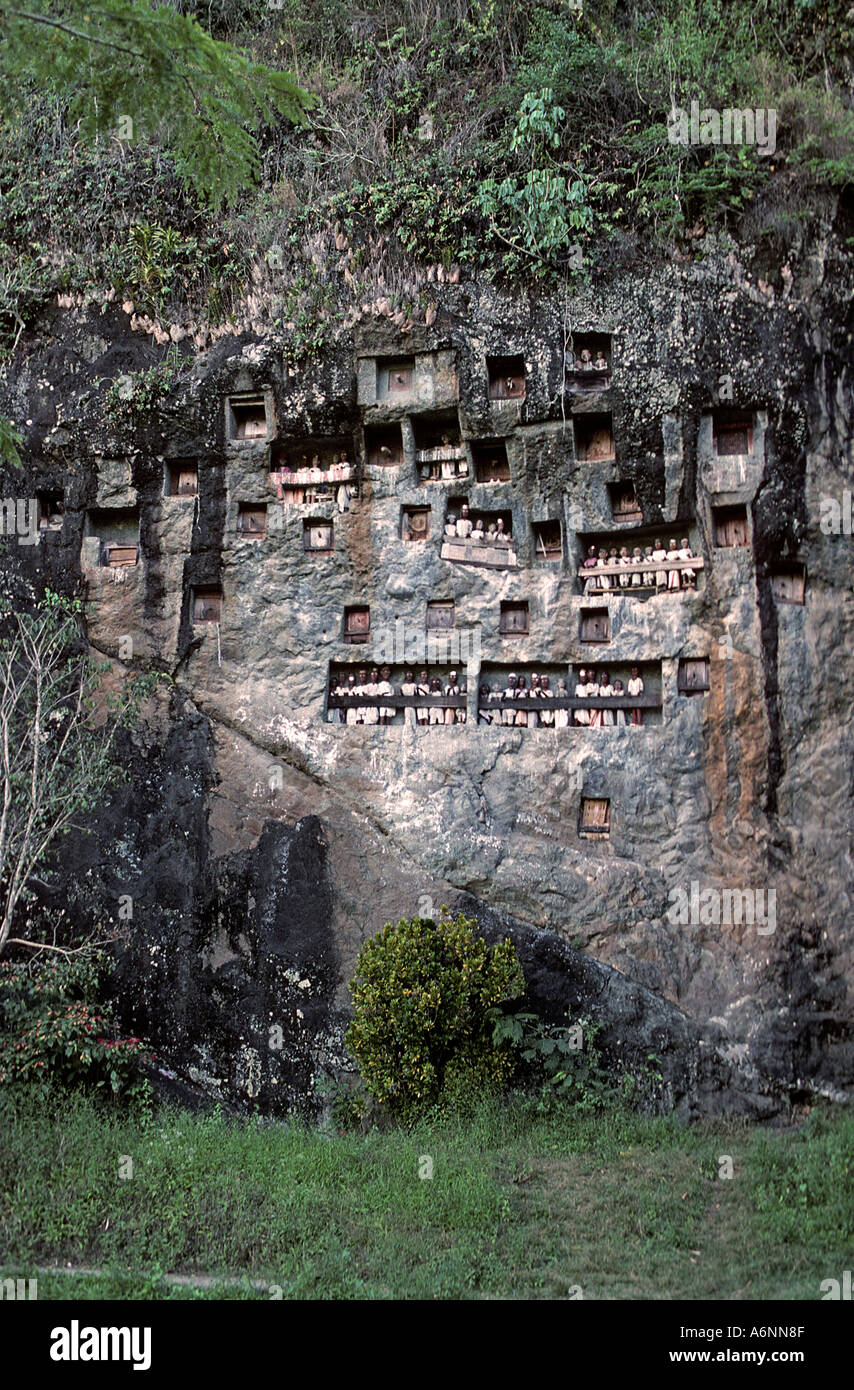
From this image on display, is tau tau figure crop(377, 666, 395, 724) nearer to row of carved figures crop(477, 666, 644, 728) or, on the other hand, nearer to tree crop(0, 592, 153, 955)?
row of carved figures crop(477, 666, 644, 728)

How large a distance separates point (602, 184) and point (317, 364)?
414 cm

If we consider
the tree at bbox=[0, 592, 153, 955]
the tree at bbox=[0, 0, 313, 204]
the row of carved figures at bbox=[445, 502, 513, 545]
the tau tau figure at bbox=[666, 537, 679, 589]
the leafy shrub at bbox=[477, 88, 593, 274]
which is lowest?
the tree at bbox=[0, 592, 153, 955]

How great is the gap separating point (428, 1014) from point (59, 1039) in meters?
3.51

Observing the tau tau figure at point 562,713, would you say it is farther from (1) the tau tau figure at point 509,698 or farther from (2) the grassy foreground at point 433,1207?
(2) the grassy foreground at point 433,1207

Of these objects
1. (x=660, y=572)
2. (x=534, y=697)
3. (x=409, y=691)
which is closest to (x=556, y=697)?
(x=534, y=697)

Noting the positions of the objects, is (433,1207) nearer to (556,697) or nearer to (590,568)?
(556,697)

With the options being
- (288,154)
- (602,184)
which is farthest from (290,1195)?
(288,154)

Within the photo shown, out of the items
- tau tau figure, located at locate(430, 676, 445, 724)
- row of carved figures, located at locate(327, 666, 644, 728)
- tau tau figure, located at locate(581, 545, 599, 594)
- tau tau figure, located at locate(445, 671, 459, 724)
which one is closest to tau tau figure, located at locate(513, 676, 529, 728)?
row of carved figures, located at locate(327, 666, 644, 728)

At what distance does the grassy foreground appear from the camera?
7609 millimetres

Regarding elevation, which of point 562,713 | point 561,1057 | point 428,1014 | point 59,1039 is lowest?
point 561,1057

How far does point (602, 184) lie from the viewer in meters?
12.6

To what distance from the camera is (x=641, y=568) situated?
40.1 ft

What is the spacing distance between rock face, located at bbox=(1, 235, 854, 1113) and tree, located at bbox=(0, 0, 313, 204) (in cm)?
419

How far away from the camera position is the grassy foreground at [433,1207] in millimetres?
7609
